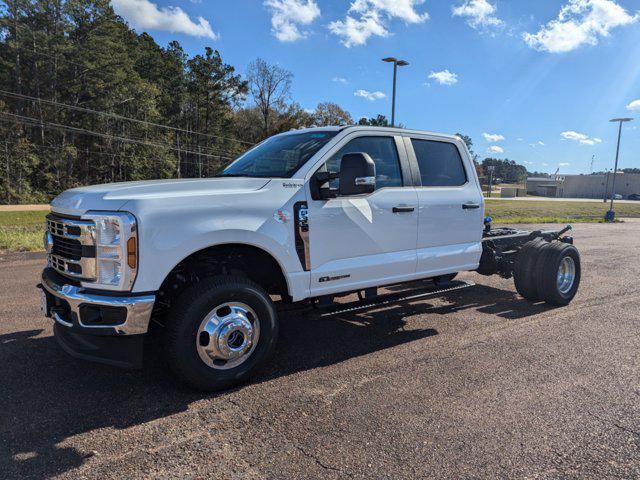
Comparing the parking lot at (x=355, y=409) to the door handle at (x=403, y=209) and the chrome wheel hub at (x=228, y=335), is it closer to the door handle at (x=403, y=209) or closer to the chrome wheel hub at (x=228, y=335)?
→ the chrome wheel hub at (x=228, y=335)

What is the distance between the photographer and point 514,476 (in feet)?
8.55

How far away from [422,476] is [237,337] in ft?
5.52

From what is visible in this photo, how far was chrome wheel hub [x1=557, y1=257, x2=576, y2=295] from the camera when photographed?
6446mm

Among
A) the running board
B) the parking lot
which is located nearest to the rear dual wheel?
the parking lot

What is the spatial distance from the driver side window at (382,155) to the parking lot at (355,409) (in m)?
1.54

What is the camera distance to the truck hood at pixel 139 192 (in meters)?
3.23

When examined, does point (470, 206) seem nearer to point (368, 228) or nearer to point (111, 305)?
point (368, 228)

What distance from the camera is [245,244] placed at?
12.1 feet

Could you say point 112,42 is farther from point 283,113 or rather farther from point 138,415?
point 138,415

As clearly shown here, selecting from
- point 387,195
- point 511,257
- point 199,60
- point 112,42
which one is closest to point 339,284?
point 387,195

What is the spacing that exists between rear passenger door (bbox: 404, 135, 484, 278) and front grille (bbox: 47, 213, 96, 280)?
10.0 ft

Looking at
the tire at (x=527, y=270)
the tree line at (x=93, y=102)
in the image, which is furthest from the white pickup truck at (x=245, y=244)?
the tree line at (x=93, y=102)

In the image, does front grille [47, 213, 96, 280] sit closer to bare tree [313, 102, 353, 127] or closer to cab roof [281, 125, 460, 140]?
cab roof [281, 125, 460, 140]

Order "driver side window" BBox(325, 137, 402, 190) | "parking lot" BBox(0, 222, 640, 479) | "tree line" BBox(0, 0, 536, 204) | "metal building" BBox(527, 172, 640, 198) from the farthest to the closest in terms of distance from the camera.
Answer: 1. "metal building" BBox(527, 172, 640, 198)
2. "tree line" BBox(0, 0, 536, 204)
3. "driver side window" BBox(325, 137, 402, 190)
4. "parking lot" BBox(0, 222, 640, 479)
